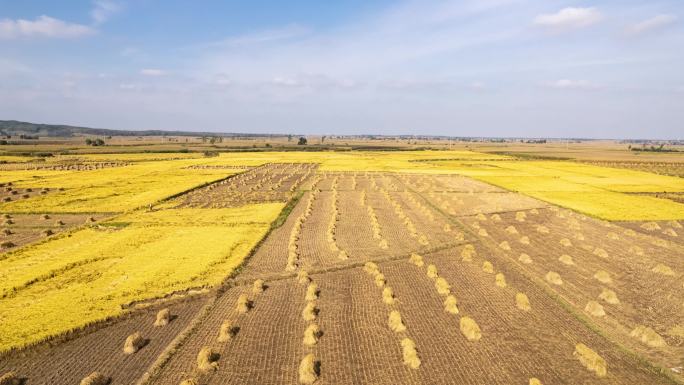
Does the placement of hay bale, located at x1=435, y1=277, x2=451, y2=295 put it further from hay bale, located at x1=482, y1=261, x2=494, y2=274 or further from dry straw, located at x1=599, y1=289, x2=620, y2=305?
dry straw, located at x1=599, y1=289, x2=620, y2=305

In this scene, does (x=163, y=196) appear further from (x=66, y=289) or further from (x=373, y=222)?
(x=66, y=289)

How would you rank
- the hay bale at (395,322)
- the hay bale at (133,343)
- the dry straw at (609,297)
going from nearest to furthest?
Result: the hay bale at (133,343) → the hay bale at (395,322) → the dry straw at (609,297)

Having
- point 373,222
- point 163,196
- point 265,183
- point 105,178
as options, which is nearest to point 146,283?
point 373,222

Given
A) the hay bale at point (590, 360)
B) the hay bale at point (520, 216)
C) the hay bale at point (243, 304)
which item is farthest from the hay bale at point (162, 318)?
the hay bale at point (520, 216)

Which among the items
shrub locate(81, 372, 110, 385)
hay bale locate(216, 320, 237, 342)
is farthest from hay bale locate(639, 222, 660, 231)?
shrub locate(81, 372, 110, 385)

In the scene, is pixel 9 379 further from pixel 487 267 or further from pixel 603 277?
pixel 603 277

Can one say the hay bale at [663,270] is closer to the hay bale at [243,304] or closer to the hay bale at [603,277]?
the hay bale at [603,277]
